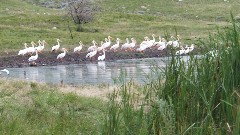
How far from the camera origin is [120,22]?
43.0m

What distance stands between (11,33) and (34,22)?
18.8ft

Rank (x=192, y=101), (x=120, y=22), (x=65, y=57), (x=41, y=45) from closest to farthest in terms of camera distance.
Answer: (x=192, y=101)
(x=65, y=57)
(x=41, y=45)
(x=120, y=22)

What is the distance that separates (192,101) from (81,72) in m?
18.3

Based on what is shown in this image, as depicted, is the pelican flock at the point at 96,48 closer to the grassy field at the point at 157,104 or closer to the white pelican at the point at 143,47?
the white pelican at the point at 143,47

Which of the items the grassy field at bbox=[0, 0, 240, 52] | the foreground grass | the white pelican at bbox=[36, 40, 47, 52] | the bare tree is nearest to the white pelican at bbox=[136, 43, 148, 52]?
the grassy field at bbox=[0, 0, 240, 52]

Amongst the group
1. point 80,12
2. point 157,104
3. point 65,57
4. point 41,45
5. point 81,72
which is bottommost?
point 81,72

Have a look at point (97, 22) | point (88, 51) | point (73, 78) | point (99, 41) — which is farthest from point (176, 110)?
point (97, 22)

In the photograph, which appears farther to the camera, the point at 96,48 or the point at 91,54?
the point at 96,48

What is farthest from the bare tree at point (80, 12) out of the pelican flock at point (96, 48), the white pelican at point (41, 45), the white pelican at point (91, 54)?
the white pelican at point (91, 54)

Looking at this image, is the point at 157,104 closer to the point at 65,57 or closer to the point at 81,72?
the point at 81,72

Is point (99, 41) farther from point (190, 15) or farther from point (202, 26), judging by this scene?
point (190, 15)

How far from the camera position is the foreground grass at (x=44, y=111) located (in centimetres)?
818

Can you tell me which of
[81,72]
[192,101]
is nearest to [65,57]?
[81,72]

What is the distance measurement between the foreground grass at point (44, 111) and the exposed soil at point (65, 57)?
12982 millimetres
